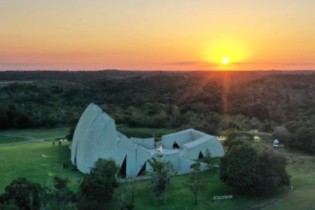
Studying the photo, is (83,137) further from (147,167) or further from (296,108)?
(296,108)

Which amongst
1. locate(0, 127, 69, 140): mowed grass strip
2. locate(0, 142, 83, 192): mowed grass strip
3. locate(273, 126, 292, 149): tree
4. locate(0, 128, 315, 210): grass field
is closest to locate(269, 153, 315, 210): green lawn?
locate(0, 128, 315, 210): grass field

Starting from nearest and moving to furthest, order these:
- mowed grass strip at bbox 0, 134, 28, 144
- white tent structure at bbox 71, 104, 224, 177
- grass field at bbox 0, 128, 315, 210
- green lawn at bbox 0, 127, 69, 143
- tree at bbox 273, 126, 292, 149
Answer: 1. grass field at bbox 0, 128, 315, 210
2. white tent structure at bbox 71, 104, 224, 177
3. tree at bbox 273, 126, 292, 149
4. mowed grass strip at bbox 0, 134, 28, 144
5. green lawn at bbox 0, 127, 69, 143

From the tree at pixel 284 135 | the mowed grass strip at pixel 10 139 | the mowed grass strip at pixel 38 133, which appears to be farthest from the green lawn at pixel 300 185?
the mowed grass strip at pixel 10 139

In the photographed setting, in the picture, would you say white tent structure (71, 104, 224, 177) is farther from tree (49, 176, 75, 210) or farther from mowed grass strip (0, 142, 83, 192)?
tree (49, 176, 75, 210)

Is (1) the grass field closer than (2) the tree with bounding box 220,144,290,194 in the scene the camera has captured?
Yes

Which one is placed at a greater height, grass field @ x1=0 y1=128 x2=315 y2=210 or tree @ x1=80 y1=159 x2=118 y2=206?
tree @ x1=80 y1=159 x2=118 y2=206

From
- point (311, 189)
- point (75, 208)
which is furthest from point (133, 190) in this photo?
point (311, 189)
